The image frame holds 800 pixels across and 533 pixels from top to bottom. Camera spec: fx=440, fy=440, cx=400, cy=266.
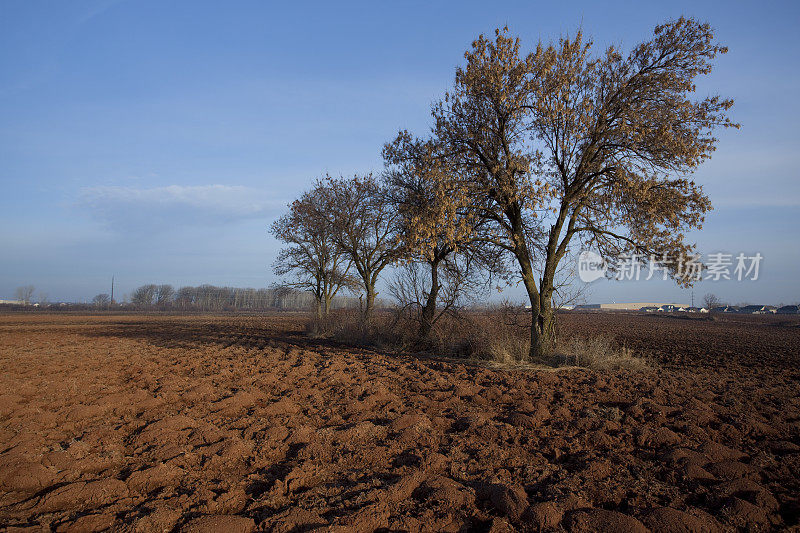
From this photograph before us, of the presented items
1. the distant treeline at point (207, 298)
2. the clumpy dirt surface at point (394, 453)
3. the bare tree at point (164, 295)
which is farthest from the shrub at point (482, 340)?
the bare tree at point (164, 295)

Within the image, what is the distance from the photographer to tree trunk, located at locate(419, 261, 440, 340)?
15.6 metres

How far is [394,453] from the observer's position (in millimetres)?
5008

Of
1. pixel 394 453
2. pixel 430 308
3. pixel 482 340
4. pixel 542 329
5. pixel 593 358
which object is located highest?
pixel 430 308

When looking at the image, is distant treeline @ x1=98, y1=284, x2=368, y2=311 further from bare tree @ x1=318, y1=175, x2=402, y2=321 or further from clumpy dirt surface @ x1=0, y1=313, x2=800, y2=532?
clumpy dirt surface @ x1=0, y1=313, x2=800, y2=532

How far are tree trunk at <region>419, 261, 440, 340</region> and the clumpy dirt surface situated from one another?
6207mm

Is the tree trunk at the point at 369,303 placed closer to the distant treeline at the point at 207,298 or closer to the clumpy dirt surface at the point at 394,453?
the clumpy dirt surface at the point at 394,453

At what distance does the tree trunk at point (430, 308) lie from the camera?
15.6 meters

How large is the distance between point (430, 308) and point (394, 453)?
1086 centimetres

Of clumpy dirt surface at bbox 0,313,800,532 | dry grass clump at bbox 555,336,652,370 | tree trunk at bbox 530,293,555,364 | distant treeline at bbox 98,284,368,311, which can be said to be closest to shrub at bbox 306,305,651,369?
dry grass clump at bbox 555,336,652,370

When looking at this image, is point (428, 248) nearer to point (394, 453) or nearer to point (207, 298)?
point (394, 453)

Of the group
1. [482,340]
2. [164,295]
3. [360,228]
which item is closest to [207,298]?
[164,295]

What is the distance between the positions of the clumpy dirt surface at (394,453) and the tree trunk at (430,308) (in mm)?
6207

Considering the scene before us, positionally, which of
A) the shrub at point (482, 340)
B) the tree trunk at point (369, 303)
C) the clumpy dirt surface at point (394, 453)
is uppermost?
the tree trunk at point (369, 303)

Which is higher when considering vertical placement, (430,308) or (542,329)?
(430,308)
